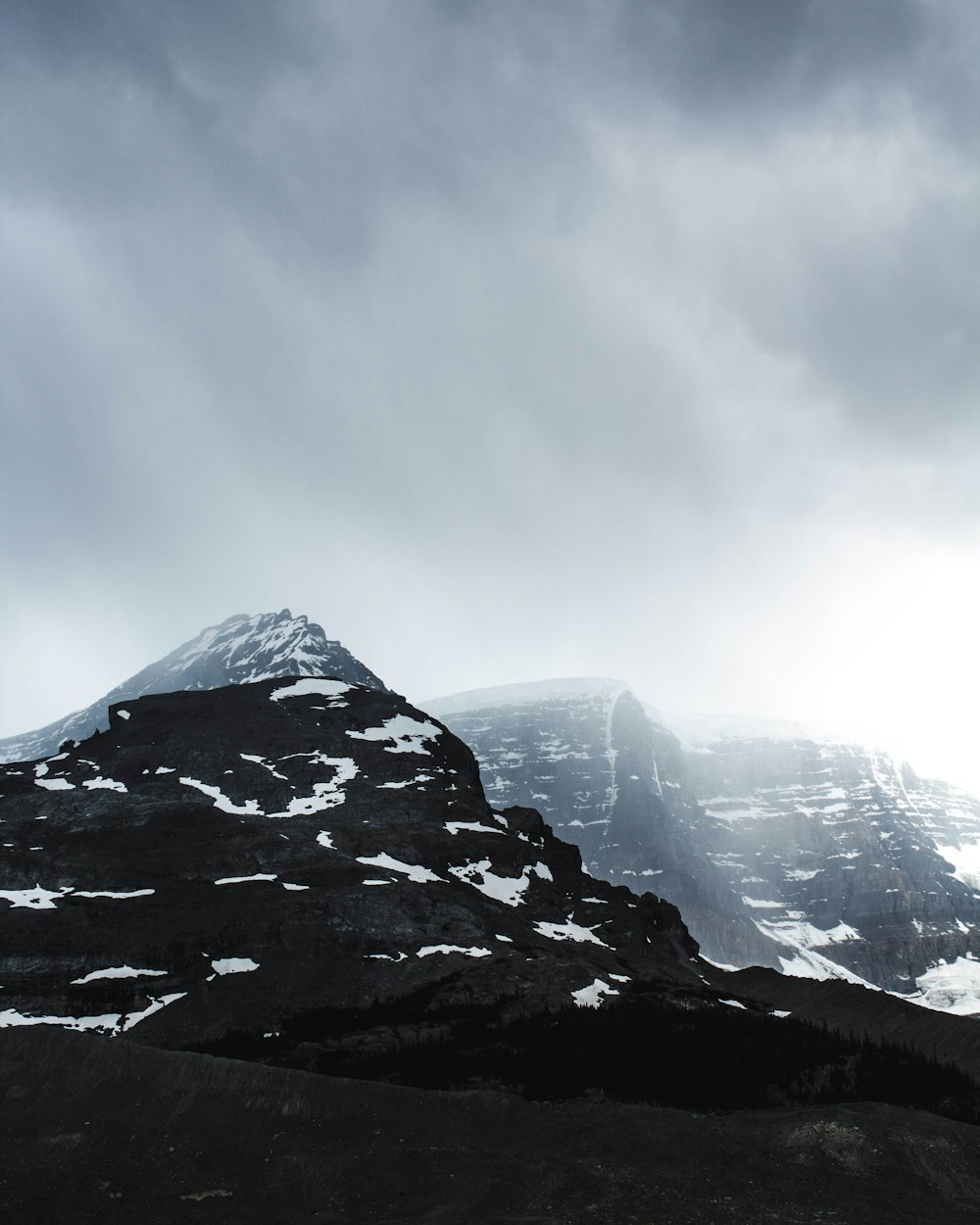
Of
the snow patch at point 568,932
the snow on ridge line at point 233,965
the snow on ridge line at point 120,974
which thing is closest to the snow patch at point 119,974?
the snow on ridge line at point 120,974

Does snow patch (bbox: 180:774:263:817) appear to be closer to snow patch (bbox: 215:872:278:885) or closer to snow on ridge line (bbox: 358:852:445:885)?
snow patch (bbox: 215:872:278:885)

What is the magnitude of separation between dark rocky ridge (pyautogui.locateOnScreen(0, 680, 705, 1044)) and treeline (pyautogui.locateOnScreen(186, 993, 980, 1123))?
32.5 ft

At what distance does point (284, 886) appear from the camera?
80.5m

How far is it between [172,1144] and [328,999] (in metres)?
40.4

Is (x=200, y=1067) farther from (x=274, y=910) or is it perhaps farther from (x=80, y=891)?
(x=80, y=891)

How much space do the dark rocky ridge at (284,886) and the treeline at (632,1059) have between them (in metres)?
9.91

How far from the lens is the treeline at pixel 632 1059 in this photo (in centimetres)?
3250

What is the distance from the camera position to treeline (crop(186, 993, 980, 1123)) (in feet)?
107

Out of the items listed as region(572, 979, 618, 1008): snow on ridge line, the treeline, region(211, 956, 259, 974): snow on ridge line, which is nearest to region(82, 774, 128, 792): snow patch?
region(211, 956, 259, 974): snow on ridge line

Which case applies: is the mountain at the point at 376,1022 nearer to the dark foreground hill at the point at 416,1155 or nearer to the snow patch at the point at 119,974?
the dark foreground hill at the point at 416,1155

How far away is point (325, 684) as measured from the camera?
144 m

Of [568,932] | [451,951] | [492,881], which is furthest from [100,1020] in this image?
[568,932]

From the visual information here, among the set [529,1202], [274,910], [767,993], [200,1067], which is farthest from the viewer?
[767,993]

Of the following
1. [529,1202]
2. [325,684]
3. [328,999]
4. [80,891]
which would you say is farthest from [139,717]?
[529,1202]
